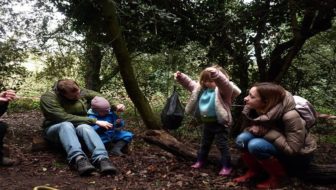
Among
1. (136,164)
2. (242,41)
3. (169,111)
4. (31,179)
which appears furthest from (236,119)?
(31,179)

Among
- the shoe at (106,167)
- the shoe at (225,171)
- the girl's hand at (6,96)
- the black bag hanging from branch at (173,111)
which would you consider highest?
the girl's hand at (6,96)

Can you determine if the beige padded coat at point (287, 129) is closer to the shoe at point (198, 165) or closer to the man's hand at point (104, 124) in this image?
the shoe at point (198, 165)

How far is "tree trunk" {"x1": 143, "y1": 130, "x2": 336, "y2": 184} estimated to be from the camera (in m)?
4.58

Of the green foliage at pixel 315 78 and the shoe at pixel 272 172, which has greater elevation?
the green foliage at pixel 315 78

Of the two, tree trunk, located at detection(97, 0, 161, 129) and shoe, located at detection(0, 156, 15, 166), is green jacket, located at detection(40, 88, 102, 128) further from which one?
tree trunk, located at detection(97, 0, 161, 129)

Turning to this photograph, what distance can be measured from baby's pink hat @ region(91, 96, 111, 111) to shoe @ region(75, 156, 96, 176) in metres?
0.84

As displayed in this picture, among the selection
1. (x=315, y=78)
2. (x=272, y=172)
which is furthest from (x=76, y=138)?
(x=315, y=78)

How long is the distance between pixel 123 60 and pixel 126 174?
2.00 meters

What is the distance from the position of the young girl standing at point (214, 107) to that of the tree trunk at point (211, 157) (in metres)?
0.17

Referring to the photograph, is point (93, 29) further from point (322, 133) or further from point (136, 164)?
point (322, 133)

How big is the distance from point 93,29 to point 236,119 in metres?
3.08

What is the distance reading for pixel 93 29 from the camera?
788 cm

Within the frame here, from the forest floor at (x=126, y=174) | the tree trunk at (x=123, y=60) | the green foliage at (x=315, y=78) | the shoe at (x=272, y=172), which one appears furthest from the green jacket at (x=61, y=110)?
the green foliage at (x=315, y=78)

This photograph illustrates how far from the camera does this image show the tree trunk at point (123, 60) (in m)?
6.23
